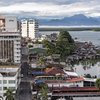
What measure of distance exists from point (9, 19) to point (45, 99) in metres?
28.0

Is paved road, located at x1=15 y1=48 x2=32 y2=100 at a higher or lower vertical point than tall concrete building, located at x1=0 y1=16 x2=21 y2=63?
lower

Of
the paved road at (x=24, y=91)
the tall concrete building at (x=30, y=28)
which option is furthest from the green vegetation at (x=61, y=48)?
the tall concrete building at (x=30, y=28)

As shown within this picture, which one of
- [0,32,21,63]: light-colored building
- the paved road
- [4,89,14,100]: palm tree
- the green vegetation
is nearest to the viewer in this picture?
[4,89,14,100]: palm tree

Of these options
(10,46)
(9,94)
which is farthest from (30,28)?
(9,94)

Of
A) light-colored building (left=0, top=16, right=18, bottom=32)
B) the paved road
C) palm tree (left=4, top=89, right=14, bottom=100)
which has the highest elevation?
light-colored building (left=0, top=16, right=18, bottom=32)

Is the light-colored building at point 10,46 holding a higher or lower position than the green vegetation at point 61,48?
higher

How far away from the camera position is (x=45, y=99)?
22656 millimetres

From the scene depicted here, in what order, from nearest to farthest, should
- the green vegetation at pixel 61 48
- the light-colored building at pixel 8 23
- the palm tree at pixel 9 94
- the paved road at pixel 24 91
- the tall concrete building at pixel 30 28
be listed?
the palm tree at pixel 9 94 < the paved road at pixel 24 91 < the green vegetation at pixel 61 48 < the light-colored building at pixel 8 23 < the tall concrete building at pixel 30 28

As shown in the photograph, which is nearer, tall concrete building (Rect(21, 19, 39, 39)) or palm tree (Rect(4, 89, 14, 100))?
palm tree (Rect(4, 89, 14, 100))

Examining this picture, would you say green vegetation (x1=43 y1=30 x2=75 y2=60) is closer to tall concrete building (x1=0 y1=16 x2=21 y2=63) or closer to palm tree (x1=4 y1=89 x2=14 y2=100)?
tall concrete building (x1=0 y1=16 x2=21 y2=63)

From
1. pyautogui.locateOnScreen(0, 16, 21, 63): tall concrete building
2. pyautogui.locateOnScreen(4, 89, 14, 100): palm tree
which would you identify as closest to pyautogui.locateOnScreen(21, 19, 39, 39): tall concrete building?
pyautogui.locateOnScreen(0, 16, 21, 63): tall concrete building

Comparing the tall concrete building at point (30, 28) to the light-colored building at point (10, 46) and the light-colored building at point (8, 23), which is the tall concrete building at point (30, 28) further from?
the light-colored building at point (10, 46)

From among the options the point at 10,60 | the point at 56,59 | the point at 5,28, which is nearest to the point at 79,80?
the point at 10,60

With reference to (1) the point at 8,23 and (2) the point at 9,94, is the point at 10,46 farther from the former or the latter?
(2) the point at 9,94
